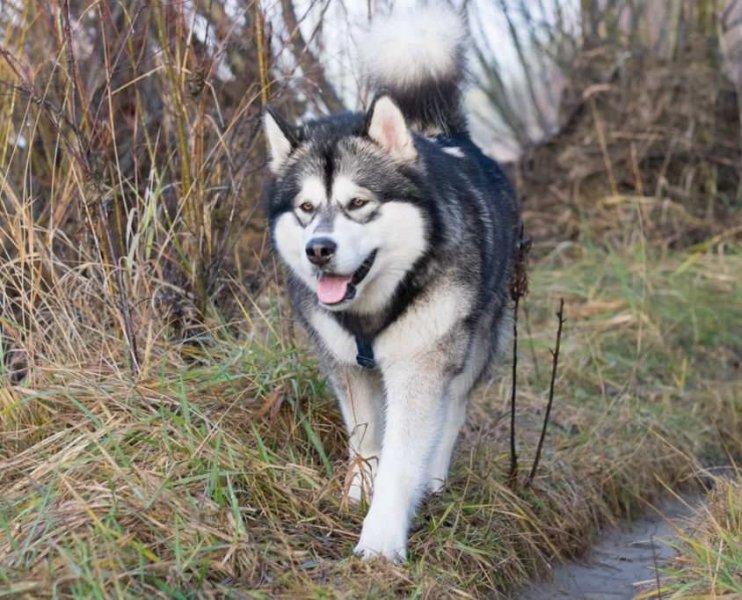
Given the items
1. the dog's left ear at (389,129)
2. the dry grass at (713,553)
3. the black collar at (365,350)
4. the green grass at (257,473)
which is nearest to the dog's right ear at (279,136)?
the dog's left ear at (389,129)

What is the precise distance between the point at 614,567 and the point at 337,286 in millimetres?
1629

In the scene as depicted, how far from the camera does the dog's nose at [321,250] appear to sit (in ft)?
11.5

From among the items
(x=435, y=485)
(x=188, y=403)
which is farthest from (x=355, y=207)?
(x=435, y=485)

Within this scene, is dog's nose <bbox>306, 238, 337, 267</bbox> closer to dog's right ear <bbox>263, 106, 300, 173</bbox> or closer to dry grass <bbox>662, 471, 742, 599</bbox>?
dog's right ear <bbox>263, 106, 300, 173</bbox>

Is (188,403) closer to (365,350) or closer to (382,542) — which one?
(365,350)

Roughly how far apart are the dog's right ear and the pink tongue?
558 mm

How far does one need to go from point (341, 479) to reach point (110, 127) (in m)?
1.60

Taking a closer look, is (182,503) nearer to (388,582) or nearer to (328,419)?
(388,582)


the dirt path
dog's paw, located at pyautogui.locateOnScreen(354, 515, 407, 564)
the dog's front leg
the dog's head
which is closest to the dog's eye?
the dog's head

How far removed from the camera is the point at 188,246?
183 inches

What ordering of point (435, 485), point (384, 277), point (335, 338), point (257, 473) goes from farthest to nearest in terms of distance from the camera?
point (435, 485)
point (335, 338)
point (384, 277)
point (257, 473)

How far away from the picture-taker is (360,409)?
403 centimetres

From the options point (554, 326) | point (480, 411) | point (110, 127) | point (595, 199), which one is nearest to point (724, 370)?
point (554, 326)

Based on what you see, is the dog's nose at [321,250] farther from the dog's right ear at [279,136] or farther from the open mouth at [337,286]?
the dog's right ear at [279,136]
